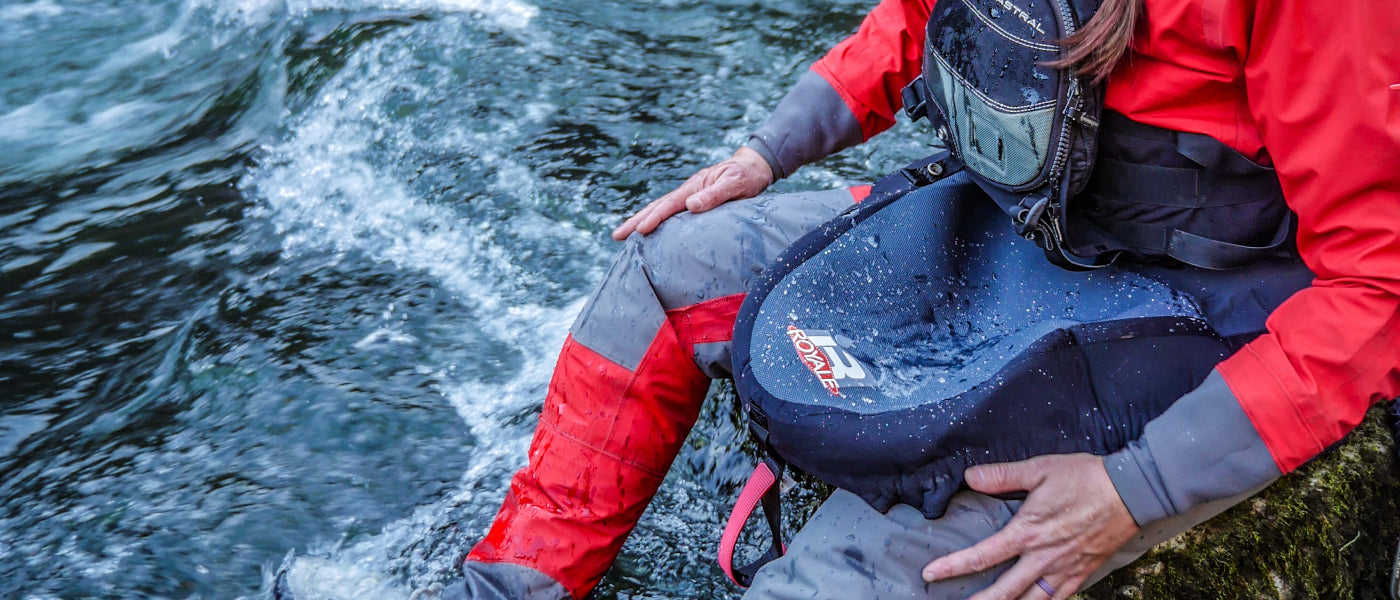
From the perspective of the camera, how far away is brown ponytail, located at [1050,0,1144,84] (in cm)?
154

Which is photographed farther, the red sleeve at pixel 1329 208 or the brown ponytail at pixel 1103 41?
the brown ponytail at pixel 1103 41

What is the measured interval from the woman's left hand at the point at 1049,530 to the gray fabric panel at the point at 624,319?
27.2 inches

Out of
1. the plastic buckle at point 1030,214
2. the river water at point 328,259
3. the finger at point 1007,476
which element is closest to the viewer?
the finger at point 1007,476

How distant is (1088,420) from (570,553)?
101cm

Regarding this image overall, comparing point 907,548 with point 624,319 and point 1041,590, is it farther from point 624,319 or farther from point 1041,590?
point 624,319

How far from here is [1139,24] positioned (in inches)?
61.2

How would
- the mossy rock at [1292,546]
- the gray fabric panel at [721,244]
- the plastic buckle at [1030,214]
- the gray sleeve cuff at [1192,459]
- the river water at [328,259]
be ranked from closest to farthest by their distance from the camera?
the gray sleeve cuff at [1192,459], the plastic buckle at [1030,214], the mossy rock at [1292,546], the gray fabric panel at [721,244], the river water at [328,259]

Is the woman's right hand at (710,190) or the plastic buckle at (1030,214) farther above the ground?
the plastic buckle at (1030,214)

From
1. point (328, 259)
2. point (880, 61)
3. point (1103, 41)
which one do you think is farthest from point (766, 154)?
point (328, 259)

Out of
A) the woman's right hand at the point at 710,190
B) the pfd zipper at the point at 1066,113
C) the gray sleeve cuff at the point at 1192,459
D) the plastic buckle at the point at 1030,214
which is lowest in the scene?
the gray sleeve cuff at the point at 1192,459

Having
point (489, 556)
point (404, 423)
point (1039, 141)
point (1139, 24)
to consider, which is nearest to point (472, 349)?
point (404, 423)

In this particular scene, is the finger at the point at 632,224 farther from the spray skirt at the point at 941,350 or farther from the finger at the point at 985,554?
the finger at the point at 985,554

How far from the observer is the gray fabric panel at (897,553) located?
169 centimetres

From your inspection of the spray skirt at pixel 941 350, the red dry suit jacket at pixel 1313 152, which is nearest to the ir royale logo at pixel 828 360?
the spray skirt at pixel 941 350
